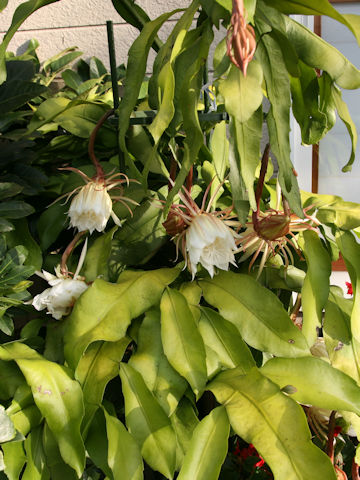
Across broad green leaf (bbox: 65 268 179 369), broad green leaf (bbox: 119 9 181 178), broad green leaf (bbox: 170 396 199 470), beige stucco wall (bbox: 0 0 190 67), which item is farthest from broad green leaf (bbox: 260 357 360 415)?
beige stucco wall (bbox: 0 0 190 67)

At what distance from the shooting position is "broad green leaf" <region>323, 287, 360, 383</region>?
0.95 metres

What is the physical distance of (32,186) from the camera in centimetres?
108

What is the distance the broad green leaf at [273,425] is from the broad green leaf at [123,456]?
16 cm

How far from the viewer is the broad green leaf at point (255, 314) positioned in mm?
872

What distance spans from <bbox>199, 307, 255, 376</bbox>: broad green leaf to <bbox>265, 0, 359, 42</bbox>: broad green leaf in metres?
0.53

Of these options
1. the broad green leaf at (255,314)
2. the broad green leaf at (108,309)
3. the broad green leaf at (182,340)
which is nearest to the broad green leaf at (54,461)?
the broad green leaf at (108,309)

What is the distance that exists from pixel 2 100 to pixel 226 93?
604mm

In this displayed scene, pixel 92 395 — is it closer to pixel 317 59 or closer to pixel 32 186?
pixel 32 186

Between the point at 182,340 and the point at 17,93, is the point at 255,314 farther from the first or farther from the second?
the point at 17,93

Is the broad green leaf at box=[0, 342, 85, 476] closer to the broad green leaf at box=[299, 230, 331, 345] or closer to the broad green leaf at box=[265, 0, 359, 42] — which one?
the broad green leaf at box=[299, 230, 331, 345]

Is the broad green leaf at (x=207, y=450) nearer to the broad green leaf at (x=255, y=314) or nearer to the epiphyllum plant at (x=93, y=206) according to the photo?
the broad green leaf at (x=255, y=314)

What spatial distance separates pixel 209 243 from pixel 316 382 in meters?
0.29

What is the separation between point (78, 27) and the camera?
65.7 inches

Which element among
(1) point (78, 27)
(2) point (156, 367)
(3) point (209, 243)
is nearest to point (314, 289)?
(3) point (209, 243)
